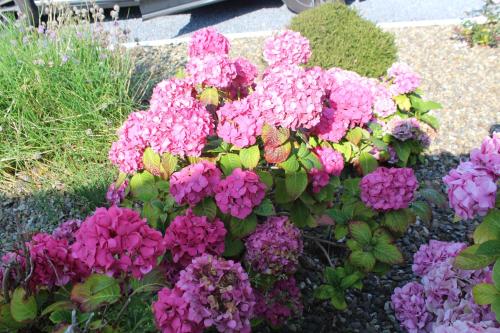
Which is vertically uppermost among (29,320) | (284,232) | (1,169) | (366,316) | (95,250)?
(95,250)

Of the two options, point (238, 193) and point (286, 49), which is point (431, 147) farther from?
point (238, 193)

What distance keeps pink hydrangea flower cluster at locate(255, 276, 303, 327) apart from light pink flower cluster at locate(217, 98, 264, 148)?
65 centimetres

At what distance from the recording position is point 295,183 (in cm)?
232

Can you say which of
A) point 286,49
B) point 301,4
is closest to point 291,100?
point 286,49

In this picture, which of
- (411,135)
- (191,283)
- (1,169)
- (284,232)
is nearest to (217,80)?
(284,232)

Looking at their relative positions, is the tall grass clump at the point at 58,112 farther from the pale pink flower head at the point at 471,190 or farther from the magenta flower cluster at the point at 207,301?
the pale pink flower head at the point at 471,190

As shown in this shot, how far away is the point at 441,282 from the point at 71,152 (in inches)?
108

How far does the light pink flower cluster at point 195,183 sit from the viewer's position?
2113 mm

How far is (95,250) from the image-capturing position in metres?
1.57

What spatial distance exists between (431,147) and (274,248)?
2.37m

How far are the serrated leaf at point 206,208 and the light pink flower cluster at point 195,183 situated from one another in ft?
0.09

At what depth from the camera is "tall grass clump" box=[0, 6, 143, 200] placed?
3.84 m

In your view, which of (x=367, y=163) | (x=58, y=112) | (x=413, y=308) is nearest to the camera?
(x=413, y=308)

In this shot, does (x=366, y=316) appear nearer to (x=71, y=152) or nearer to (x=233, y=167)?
(x=233, y=167)
